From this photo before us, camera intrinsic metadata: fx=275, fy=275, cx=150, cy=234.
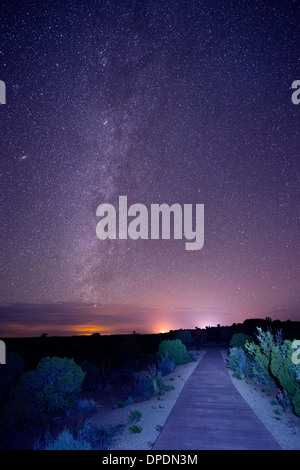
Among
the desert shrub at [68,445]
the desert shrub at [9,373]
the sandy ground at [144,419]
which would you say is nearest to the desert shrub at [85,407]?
the sandy ground at [144,419]

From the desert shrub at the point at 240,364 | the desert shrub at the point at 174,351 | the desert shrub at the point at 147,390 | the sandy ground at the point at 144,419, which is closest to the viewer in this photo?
the sandy ground at the point at 144,419

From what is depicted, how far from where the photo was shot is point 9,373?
958cm

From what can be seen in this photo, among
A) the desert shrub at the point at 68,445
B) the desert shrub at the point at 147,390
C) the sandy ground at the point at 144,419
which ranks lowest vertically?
the desert shrub at the point at 147,390

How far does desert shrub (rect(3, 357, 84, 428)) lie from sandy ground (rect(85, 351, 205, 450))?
1.27 metres

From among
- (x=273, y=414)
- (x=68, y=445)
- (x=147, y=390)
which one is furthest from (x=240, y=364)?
(x=68, y=445)

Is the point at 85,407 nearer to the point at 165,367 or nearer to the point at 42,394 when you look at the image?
the point at 42,394

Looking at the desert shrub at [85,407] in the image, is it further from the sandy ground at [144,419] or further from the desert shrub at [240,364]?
the desert shrub at [240,364]

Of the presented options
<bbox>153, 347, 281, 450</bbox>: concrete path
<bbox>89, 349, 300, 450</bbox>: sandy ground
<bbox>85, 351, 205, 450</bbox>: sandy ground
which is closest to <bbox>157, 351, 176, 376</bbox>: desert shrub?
<bbox>85, 351, 205, 450</bbox>: sandy ground

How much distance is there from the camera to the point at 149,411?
773 centimetres

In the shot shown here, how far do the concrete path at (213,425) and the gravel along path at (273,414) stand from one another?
0.18 metres

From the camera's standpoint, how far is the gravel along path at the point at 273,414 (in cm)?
557

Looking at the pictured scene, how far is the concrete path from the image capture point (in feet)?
17.2
